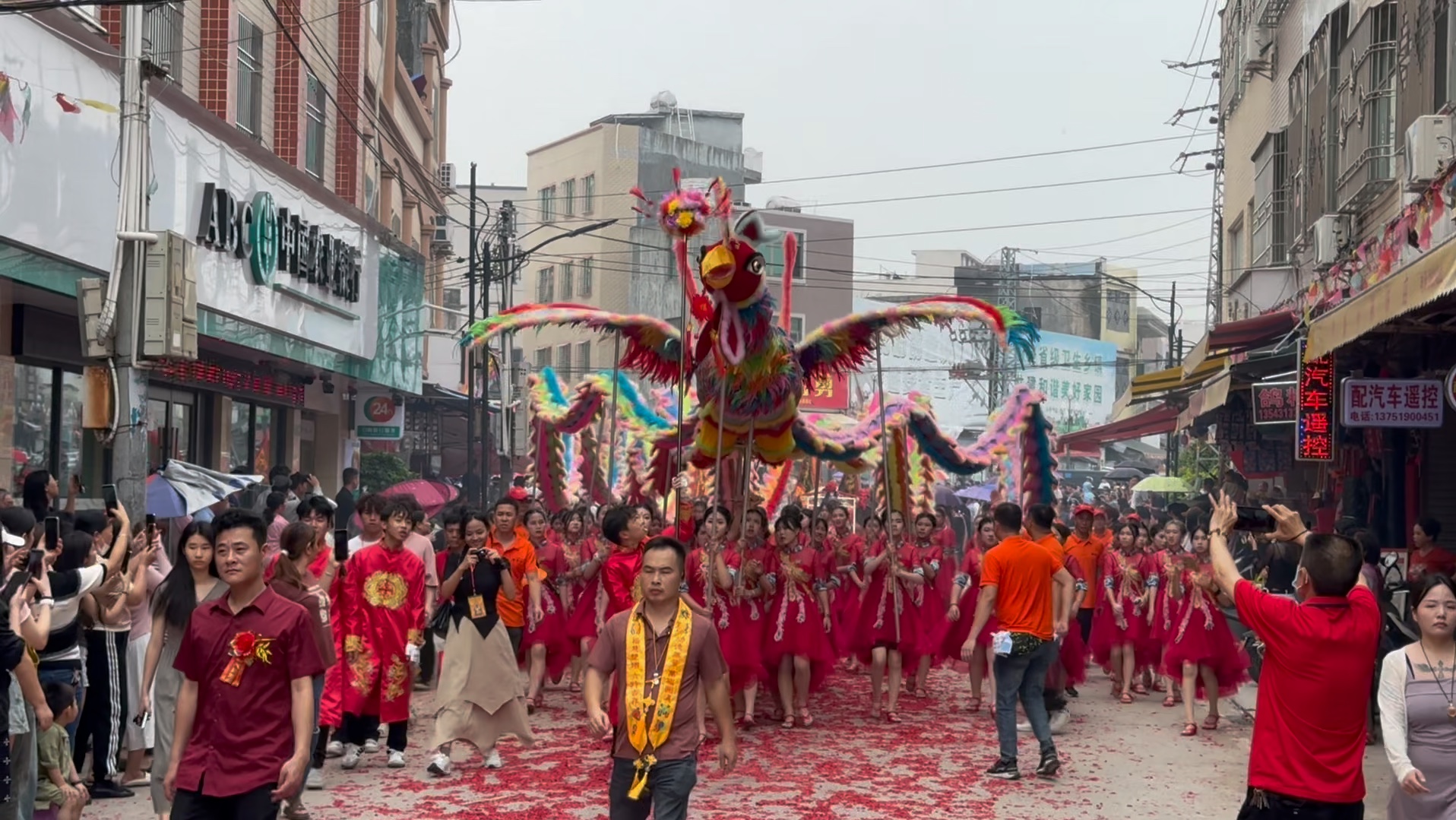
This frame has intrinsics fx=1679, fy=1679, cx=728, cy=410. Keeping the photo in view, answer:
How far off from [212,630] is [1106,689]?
35.7 feet

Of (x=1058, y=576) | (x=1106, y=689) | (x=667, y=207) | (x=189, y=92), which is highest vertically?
(x=189, y=92)

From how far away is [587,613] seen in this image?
13266mm

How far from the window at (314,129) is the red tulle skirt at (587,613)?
38.1ft

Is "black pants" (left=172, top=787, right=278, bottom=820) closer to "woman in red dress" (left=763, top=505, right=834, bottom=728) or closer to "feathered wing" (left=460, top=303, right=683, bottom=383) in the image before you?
"woman in red dress" (left=763, top=505, right=834, bottom=728)

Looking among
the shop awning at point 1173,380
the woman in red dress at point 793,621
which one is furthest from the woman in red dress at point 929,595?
the shop awning at point 1173,380

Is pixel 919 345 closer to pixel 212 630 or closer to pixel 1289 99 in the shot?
pixel 1289 99

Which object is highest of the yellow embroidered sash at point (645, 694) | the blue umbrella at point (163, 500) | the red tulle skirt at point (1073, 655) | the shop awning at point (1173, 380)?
the shop awning at point (1173, 380)

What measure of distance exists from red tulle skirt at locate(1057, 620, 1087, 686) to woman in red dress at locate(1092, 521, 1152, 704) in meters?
1.02

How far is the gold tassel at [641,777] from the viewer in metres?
6.17

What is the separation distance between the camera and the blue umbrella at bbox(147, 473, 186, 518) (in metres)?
12.7

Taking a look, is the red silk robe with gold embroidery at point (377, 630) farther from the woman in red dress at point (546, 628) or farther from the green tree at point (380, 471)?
the green tree at point (380, 471)

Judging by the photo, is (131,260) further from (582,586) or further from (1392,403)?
(1392,403)

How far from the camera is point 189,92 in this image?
1819 cm

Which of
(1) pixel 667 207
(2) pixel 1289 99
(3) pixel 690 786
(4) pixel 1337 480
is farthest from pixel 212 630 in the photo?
(2) pixel 1289 99
